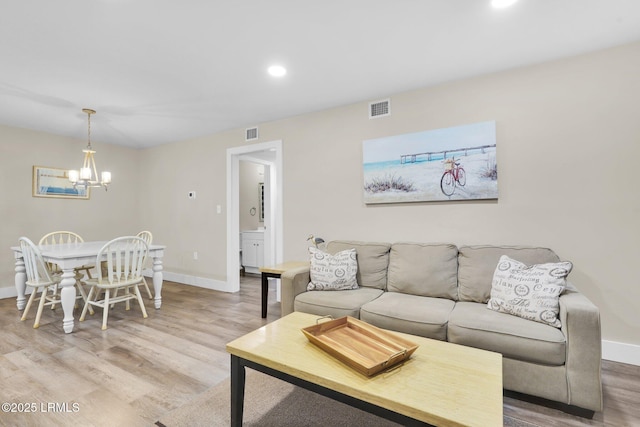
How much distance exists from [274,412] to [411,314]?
1.04 meters

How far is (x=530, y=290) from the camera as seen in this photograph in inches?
74.5

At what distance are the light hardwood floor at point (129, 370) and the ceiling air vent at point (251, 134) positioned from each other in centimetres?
222

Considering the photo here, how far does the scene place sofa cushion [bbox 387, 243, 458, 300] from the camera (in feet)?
8.00

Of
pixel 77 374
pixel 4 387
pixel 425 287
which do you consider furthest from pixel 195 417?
pixel 425 287

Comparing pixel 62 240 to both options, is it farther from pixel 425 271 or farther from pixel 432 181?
pixel 432 181

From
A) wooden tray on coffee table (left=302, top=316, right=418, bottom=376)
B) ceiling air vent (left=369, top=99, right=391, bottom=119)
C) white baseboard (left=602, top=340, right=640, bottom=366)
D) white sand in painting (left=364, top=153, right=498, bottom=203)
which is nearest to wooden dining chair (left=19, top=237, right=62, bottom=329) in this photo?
wooden tray on coffee table (left=302, top=316, right=418, bottom=376)

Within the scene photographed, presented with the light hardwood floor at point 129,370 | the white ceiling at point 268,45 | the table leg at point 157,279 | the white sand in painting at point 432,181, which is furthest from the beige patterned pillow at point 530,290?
the table leg at point 157,279

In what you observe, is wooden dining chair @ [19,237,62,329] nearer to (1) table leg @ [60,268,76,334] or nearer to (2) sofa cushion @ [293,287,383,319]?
(1) table leg @ [60,268,76,334]

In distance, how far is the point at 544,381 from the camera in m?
1.68

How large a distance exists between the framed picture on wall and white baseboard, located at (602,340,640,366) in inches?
256

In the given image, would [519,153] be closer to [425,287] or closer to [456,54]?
[456,54]

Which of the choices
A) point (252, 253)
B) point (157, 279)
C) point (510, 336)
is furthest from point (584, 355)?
point (252, 253)

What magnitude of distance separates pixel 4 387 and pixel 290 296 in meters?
1.91

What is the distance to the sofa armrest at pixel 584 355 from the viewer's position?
1.58 meters
